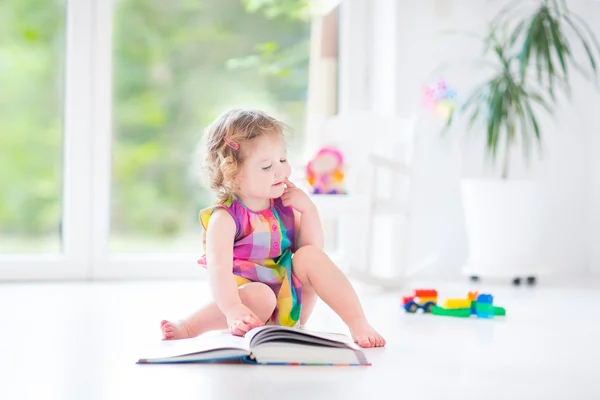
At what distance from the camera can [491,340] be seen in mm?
1966

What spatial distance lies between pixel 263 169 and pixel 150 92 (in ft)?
5.86

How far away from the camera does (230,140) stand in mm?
1848

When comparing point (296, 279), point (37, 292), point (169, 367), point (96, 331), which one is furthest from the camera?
point (37, 292)

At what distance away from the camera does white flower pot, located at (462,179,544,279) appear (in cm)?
329

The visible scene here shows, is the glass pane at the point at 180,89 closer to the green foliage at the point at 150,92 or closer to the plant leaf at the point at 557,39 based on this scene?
the green foliage at the point at 150,92

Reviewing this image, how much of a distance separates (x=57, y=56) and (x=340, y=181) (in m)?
1.30

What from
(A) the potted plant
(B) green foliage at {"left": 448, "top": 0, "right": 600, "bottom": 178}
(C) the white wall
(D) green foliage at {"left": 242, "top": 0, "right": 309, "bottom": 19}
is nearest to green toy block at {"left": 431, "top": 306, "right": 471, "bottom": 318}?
(A) the potted plant

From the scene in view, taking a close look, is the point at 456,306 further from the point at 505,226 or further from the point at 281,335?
the point at 505,226

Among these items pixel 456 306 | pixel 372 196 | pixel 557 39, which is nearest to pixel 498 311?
pixel 456 306

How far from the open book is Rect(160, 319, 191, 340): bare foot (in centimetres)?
17

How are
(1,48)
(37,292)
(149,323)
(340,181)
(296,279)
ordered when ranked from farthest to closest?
1. (1,48)
2. (340,181)
3. (37,292)
4. (149,323)
5. (296,279)

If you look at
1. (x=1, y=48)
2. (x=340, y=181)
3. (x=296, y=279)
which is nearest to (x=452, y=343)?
(x=296, y=279)

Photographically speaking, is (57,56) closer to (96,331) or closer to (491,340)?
(96,331)

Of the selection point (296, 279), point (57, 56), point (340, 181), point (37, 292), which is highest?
point (57, 56)
